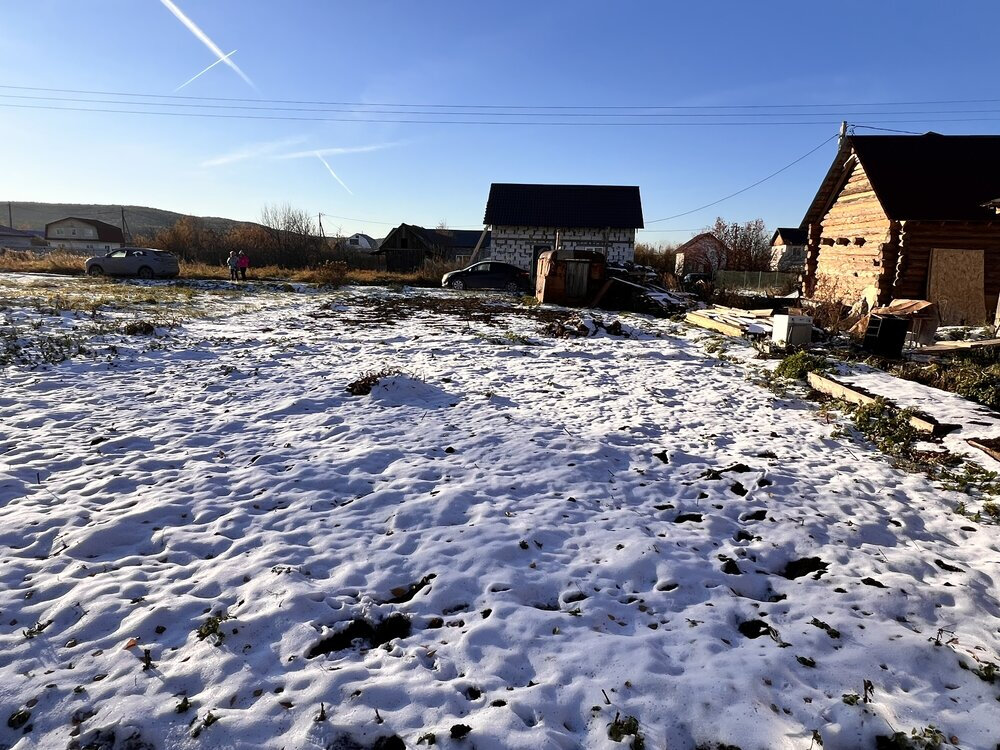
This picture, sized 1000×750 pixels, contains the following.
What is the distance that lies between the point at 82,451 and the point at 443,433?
3553mm

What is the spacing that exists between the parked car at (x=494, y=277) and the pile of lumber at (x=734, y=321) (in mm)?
10270

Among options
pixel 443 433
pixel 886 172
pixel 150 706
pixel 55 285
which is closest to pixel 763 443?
pixel 443 433

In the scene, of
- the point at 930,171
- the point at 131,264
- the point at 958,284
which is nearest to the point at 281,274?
the point at 131,264

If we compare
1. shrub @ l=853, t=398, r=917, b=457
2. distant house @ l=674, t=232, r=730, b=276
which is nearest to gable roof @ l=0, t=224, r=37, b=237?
distant house @ l=674, t=232, r=730, b=276

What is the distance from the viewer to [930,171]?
14922mm

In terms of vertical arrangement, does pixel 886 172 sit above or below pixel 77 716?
above

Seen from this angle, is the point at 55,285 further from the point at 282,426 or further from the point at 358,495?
the point at 358,495

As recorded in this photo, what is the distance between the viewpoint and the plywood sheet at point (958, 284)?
1391cm

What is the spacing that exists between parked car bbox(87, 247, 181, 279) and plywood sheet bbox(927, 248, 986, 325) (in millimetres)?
31878

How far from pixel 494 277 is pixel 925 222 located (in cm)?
1546

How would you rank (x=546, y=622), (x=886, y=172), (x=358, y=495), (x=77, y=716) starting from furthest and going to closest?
(x=886, y=172), (x=358, y=495), (x=546, y=622), (x=77, y=716)

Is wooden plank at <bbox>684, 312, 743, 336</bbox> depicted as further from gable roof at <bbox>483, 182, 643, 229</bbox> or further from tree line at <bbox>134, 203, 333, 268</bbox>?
tree line at <bbox>134, 203, 333, 268</bbox>

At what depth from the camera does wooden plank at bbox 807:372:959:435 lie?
5.74 m

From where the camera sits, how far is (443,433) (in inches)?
236
